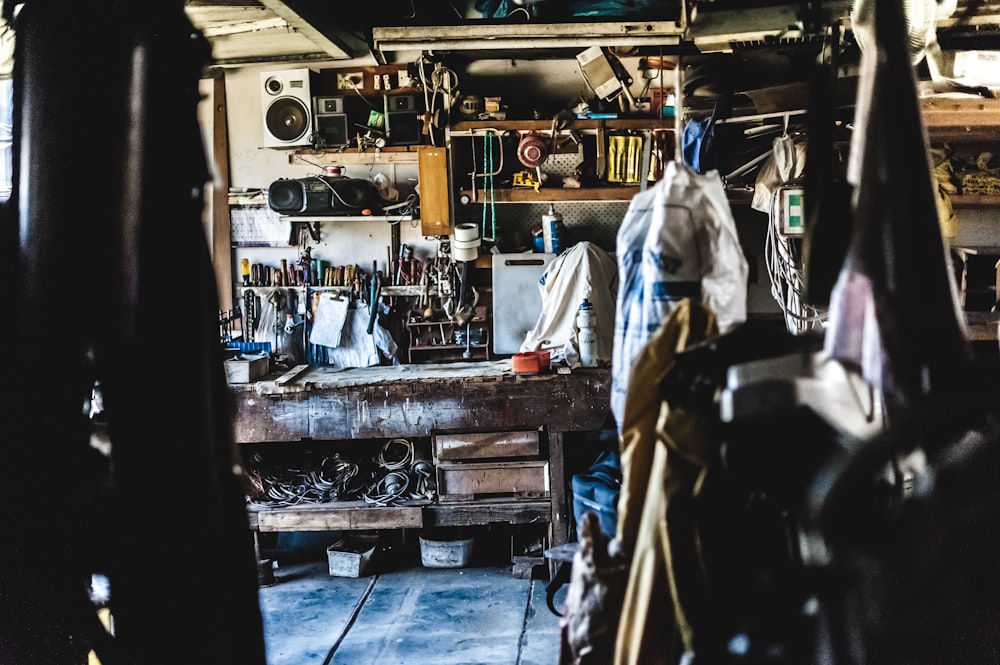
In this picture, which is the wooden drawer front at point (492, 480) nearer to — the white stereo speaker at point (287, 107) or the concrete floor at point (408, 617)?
the concrete floor at point (408, 617)

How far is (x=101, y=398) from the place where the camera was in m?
1.18

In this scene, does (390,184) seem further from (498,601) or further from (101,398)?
(101,398)

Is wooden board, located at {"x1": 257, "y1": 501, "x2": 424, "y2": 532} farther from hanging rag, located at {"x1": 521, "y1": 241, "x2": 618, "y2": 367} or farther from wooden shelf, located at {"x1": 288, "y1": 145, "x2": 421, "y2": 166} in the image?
wooden shelf, located at {"x1": 288, "y1": 145, "x2": 421, "y2": 166}

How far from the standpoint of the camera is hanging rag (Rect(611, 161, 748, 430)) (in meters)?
1.59

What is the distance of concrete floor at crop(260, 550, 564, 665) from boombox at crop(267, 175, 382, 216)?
7.16ft

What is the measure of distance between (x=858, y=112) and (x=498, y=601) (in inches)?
134

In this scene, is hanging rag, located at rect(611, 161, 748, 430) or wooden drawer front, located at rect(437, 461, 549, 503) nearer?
hanging rag, located at rect(611, 161, 748, 430)

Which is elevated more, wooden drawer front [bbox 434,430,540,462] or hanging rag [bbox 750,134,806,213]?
hanging rag [bbox 750,134,806,213]

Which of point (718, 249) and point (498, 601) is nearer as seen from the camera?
point (718, 249)

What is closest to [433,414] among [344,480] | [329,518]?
[344,480]

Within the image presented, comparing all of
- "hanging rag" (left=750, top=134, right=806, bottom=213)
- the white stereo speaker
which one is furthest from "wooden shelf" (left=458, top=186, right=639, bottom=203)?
the white stereo speaker

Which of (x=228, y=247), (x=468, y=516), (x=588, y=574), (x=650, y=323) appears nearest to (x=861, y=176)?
(x=650, y=323)

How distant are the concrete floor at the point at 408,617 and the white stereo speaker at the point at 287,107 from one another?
270 cm

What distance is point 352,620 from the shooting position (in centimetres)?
398
